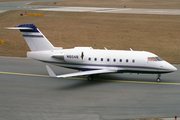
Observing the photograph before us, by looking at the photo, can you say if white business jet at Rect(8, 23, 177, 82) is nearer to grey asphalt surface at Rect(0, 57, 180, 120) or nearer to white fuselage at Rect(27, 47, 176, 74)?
white fuselage at Rect(27, 47, 176, 74)

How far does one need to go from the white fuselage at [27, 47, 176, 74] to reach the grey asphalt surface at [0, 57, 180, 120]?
1357 millimetres

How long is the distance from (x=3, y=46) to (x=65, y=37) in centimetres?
1120

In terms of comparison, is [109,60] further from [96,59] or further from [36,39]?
[36,39]

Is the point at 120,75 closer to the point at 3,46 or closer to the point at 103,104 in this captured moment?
the point at 103,104

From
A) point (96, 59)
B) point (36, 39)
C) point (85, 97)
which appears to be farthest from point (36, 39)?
point (85, 97)

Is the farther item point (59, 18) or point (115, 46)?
point (59, 18)

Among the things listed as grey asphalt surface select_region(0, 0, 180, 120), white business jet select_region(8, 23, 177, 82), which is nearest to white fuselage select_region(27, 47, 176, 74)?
white business jet select_region(8, 23, 177, 82)

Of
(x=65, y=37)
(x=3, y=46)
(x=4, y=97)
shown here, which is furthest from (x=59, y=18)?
(x=4, y=97)

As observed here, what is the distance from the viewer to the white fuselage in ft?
80.7

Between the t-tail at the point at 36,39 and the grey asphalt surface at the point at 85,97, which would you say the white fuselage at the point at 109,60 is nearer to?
the t-tail at the point at 36,39

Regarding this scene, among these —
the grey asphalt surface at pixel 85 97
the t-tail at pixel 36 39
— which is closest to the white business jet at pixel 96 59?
the t-tail at pixel 36 39

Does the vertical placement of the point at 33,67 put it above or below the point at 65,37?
below

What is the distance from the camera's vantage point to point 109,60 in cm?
2506

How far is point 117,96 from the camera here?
21391 mm
